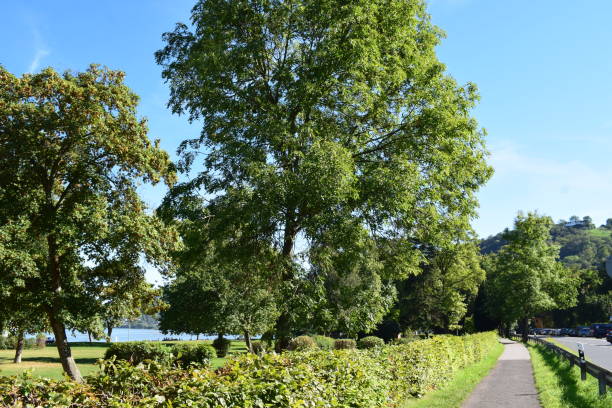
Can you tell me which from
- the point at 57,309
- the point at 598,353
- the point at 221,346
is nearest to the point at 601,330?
the point at 598,353

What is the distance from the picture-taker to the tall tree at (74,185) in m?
18.6

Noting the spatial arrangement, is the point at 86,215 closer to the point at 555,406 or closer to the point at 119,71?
the point at 119,71

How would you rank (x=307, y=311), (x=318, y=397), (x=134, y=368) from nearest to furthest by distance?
1. (x=134, y=368)
2. (x=318, y=397)
3. (x=307, y=311)

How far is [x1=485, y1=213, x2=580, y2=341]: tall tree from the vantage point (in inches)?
2199

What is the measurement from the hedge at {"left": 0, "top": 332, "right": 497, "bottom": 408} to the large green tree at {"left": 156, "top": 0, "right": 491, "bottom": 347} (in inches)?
184

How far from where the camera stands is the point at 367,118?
1573 centimetres

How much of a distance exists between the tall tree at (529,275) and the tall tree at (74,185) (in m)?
46.5

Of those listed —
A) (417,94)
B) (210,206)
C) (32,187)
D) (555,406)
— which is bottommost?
(555,406)

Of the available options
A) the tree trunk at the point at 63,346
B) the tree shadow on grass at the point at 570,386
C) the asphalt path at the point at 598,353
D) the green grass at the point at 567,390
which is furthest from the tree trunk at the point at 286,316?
the asphalt path at the point at 598,353

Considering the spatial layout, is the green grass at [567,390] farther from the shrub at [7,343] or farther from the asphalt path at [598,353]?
the shrub at [7,343]

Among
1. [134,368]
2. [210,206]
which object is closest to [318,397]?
[134,368]

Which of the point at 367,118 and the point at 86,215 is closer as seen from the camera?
the point at 367,118

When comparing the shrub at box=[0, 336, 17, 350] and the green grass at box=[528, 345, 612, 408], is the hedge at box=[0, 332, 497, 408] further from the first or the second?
the shrub at box=[0, 336, 17, 350]

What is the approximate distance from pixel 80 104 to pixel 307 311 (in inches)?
476
